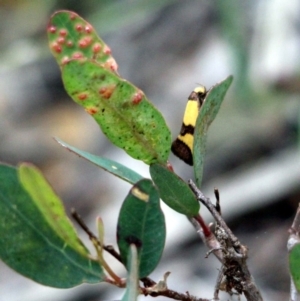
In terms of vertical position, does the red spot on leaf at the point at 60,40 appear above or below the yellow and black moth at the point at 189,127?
above

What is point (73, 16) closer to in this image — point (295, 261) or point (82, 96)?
point (82, 96)

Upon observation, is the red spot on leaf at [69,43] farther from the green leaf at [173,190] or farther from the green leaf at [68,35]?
the green leaf at [173,190]

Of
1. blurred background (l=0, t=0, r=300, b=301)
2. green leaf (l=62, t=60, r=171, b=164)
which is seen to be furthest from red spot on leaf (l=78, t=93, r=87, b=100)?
blurred background (l=0, t=0, r=300, b=301)

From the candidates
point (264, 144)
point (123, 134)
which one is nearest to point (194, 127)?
point (123, 134)

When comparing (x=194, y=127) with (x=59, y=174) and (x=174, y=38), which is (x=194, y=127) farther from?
(x=174, y=38)

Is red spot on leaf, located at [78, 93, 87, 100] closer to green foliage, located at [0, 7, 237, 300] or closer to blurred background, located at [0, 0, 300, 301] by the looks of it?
green foliage, located at [0, 7, 237, 300]

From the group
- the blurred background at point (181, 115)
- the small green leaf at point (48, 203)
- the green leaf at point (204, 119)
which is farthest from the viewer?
the blurred background at point (181, 115)

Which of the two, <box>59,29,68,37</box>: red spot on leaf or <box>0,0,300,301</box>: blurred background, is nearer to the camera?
<box>59,29,68,37</box>: red spot on leaf

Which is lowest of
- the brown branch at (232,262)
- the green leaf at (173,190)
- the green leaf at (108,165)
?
the brown branch at (232,262)

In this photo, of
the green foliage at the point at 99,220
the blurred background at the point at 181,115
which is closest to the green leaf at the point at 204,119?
the green foliage at the point at 99,220
